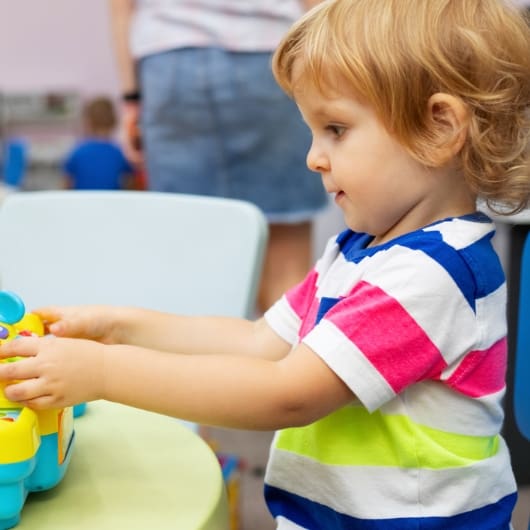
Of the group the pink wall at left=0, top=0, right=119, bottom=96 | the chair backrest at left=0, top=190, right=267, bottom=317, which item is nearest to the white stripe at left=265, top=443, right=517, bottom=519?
the chair backrest at left=0, top=190, right=267, bottom=317

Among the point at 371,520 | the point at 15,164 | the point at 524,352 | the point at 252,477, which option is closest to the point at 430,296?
the point at 371,520

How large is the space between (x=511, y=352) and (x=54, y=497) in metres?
1.04

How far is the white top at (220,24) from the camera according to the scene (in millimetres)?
1518

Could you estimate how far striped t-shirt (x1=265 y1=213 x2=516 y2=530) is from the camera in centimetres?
67

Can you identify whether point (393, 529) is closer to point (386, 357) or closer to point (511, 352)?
point (386, 357)

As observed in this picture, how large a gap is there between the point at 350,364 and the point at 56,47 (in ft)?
18.9

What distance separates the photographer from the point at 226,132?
5.11 feet

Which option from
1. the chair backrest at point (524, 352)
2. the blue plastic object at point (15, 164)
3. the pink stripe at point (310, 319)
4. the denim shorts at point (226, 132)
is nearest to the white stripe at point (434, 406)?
the pink stripe at point (310, 319)

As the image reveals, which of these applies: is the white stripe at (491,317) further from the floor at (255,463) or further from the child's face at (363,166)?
the floor at (255,463)

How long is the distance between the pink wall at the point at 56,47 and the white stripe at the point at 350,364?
5.62m

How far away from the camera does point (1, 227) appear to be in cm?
124

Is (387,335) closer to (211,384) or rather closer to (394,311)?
(394,311)

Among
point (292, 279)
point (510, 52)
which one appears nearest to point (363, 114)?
point (510, 52)

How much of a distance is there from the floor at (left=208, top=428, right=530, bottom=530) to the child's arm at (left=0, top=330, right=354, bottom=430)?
90 cm
